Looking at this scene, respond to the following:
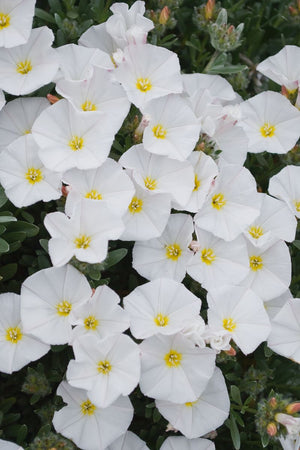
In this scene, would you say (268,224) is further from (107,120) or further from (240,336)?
(107,120)

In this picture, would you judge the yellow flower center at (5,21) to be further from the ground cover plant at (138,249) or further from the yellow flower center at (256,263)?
the yellow flower center at (256,263)

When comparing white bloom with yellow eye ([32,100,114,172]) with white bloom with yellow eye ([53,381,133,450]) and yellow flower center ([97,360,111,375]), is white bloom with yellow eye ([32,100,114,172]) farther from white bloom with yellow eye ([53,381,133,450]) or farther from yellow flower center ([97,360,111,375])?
white bloom with yellow eye ([53,381,133,450])

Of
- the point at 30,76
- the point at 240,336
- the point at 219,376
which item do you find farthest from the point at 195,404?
the point at 30,76

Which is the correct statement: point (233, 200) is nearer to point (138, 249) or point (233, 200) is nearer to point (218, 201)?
point (218, 201)

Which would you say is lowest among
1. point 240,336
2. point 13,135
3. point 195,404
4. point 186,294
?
point 195,404

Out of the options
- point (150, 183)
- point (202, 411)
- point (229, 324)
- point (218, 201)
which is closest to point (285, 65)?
point (218, 201)

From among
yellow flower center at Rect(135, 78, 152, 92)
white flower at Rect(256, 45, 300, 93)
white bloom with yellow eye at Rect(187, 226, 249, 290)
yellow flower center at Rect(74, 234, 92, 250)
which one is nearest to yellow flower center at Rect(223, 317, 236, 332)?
white bloom with yellow eye at Rect(187, 226, 249, 290)

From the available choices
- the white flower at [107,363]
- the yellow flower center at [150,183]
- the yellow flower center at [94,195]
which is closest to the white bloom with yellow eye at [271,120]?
the yellow flower center at [150,183]
